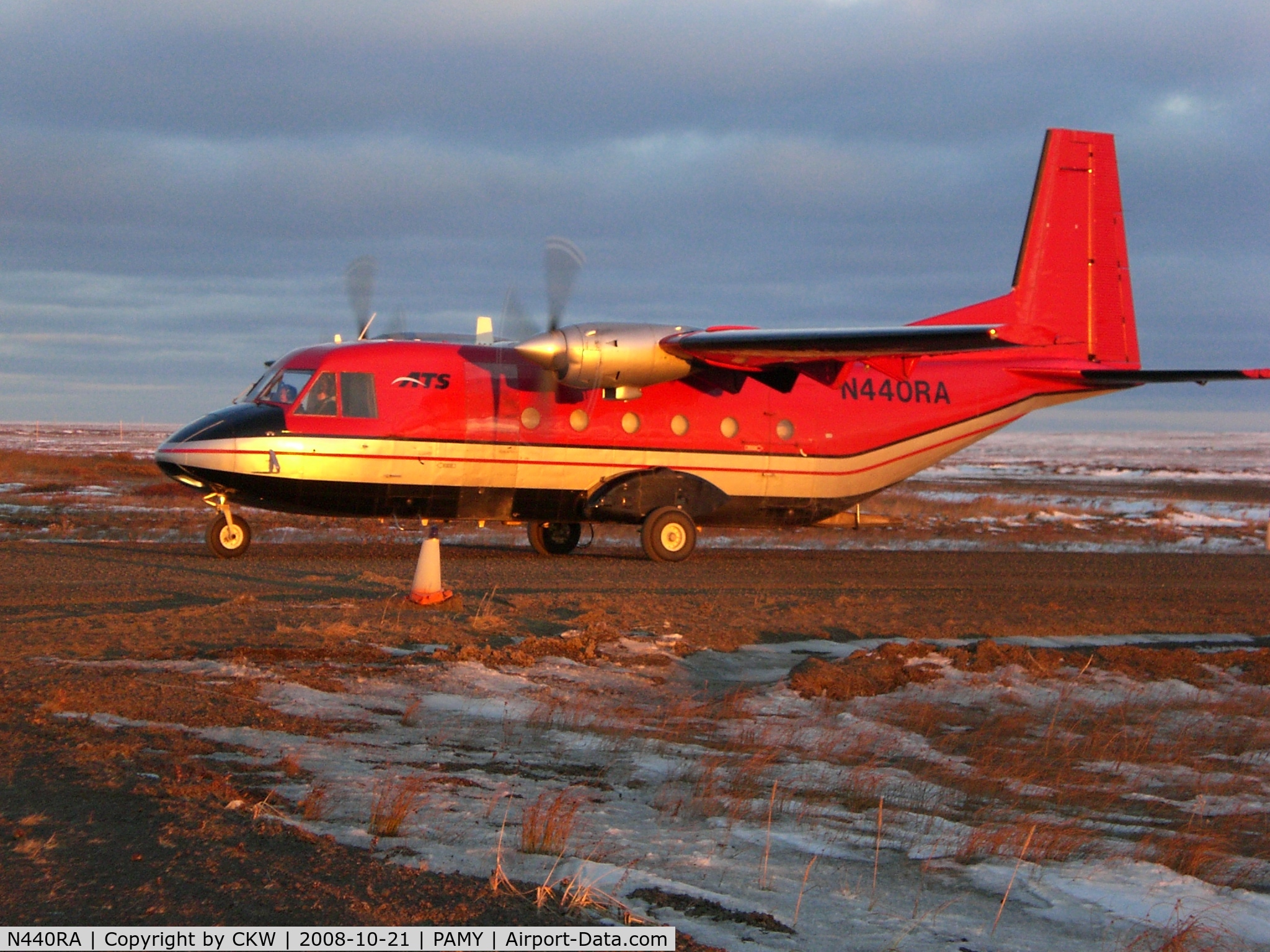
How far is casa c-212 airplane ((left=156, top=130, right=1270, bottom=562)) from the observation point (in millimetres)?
17016

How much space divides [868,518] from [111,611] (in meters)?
17.5

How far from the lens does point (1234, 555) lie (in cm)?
2306

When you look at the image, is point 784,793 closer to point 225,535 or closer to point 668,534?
point 668,534

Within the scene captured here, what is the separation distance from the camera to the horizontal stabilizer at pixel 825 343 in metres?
16.4

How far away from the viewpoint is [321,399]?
56.1 ft

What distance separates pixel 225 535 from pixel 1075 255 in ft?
55.8

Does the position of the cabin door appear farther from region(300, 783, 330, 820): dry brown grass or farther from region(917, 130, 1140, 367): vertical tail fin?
region(300, 783, 330, 820): dry brown grass

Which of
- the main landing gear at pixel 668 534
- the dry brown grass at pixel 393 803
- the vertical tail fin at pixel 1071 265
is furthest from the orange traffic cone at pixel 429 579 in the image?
the vertical tail fin at pixel 1071 265

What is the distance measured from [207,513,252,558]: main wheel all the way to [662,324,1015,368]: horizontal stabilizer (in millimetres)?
7204

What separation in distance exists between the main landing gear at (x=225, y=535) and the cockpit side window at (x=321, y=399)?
1854 mm

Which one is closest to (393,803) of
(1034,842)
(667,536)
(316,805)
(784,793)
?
(316,805)

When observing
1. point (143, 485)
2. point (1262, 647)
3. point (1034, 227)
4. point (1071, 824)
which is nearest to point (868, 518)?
point (1034, 227)

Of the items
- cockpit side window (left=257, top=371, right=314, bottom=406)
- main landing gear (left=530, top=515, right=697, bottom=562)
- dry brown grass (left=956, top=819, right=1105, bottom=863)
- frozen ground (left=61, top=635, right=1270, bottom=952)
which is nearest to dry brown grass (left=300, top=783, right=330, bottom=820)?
frozen ground (left=61, top=635, right=1270, bottom=952)

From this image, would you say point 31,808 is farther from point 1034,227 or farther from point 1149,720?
point 1034,227
